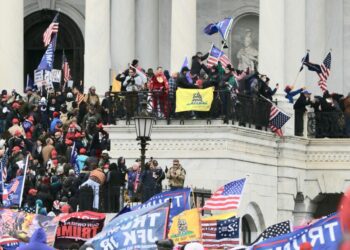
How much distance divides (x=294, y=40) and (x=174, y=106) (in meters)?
10.3

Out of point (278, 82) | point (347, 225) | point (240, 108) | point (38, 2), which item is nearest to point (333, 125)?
point (278, 82)

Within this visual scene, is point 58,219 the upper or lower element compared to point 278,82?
lower

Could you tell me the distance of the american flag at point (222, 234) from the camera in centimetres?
3694

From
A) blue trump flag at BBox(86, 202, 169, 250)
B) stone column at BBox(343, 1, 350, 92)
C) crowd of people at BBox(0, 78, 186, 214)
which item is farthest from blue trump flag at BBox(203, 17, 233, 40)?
blue trump flag at BBox(86, 202, 169, 250)

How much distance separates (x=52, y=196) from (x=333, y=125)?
1465cm

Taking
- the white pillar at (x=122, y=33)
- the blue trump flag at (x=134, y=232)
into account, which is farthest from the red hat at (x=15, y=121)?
the blue trump flag at (x=134, y=232)

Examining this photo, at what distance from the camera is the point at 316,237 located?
24.6 meters

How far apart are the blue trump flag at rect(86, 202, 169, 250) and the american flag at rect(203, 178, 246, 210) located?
1045 cm

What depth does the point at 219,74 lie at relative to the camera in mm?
54188

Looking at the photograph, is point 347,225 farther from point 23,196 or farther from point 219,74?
point 219,74

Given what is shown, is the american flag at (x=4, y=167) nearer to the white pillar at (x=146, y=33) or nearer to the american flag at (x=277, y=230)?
the white pillar at (x=146, y=33)

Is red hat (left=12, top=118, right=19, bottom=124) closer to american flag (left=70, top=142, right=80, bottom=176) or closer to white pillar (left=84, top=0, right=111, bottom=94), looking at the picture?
Result: american flag (left=70, top=142, right=80, bottom=176)

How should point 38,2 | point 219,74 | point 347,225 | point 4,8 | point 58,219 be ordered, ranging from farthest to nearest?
point 38,2 < point 4,8 < point 219,74 < point 58,219 < point 347,225

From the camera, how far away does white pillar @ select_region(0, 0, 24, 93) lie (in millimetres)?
63812
